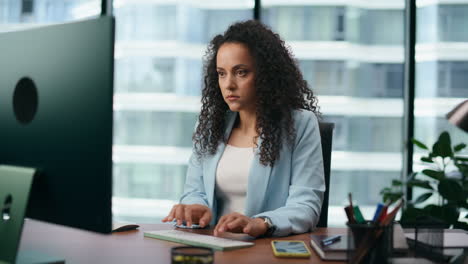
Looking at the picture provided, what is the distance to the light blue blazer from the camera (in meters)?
1.64

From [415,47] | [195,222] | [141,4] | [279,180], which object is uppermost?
[141,4]

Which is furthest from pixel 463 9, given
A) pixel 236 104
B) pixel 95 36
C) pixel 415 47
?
pixel 95 36

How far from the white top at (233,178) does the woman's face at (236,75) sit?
16cm

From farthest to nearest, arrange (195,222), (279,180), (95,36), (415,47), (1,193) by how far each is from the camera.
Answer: (415,47) → (279,180) → (195,222) → (1,193) → (95,36)

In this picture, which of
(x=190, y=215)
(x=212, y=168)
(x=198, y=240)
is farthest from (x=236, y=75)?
(x=198, y=240)

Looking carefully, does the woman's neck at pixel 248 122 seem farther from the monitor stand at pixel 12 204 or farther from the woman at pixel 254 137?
the monitor stand at pixel 12 204

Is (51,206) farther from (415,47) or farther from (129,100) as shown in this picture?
(415,47)

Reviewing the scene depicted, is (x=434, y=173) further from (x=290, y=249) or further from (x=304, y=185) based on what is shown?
(x=290, y=249)

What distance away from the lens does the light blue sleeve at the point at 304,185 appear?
1.47m

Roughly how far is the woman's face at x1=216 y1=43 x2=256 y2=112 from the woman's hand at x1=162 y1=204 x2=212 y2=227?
1.38 ft

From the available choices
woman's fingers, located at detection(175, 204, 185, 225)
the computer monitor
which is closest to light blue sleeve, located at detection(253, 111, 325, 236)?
woman's fingers, located at detection(175, 204, 185, 225)

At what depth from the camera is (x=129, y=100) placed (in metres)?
3.84

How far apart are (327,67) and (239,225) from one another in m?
2.66

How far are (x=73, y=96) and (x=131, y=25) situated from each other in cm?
308
